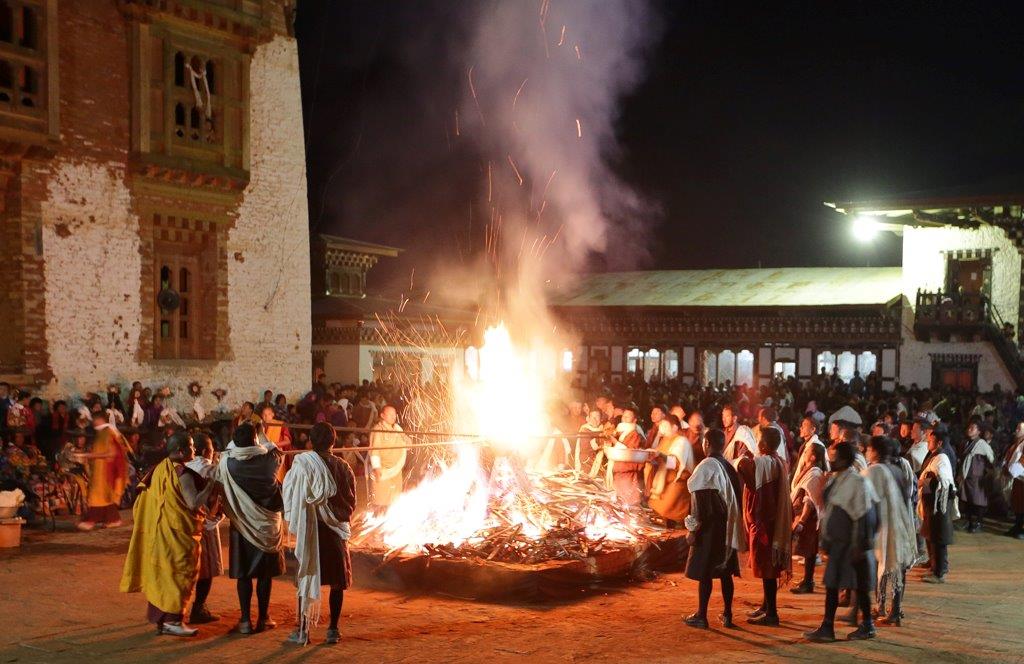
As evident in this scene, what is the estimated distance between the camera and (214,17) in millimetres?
18062

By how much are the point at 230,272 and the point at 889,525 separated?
45.6 ft

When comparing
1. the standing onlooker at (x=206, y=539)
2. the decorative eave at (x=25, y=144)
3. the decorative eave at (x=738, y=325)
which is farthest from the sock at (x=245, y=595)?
the decorative eave at (x=738, y=325)

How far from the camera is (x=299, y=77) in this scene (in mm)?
19875

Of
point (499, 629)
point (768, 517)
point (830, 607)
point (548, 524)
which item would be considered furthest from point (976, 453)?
point (499, 629)

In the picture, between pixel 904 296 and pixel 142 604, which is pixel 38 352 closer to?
pixel 142 604

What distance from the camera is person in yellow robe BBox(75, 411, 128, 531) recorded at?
12.7 metres

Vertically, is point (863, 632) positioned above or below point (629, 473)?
below

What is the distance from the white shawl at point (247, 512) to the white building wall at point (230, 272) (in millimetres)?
9856

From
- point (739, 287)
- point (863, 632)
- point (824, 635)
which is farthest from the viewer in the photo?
point (739, 287)

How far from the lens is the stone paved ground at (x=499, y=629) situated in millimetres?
7379

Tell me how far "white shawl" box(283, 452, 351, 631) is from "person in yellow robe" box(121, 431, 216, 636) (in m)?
0.83

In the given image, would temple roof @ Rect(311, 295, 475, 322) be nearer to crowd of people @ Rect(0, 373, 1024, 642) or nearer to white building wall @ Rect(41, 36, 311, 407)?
white building wall @ Rect(41, 36, 311, 407)

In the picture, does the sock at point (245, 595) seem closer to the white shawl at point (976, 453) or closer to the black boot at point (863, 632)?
the black boot at point (863, 632)

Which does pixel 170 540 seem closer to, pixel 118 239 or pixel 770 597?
pixel 770 597
